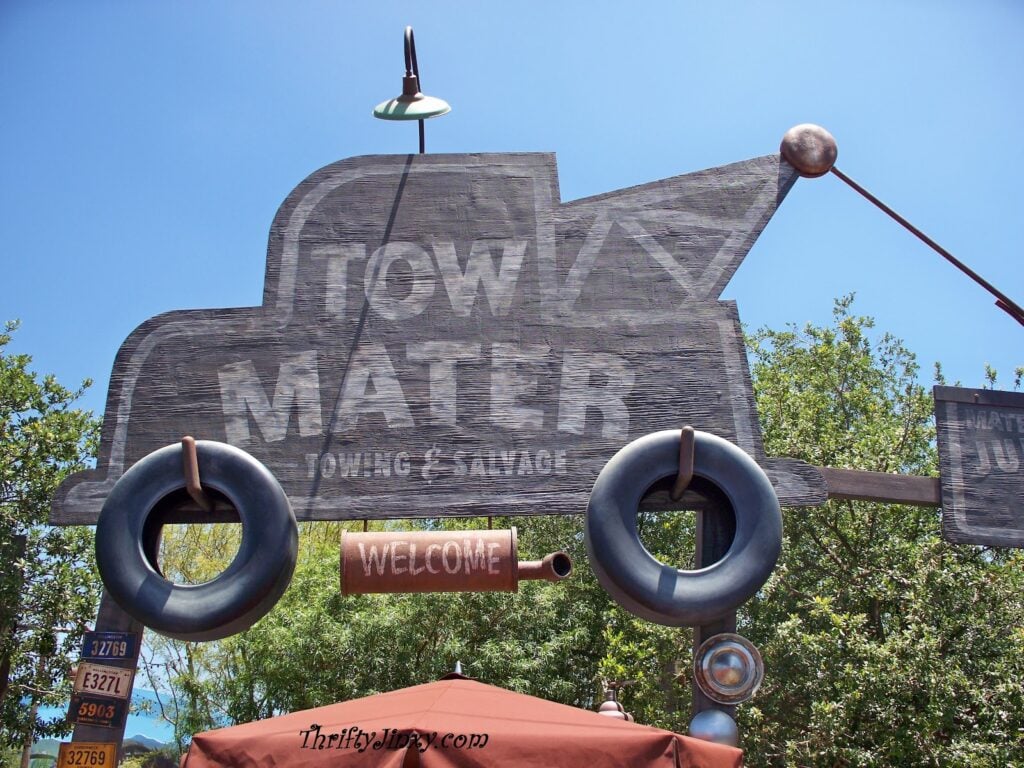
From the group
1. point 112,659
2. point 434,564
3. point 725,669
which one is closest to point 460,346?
point 434,564

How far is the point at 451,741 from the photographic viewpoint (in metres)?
3.57

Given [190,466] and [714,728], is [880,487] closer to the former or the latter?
[714,728]

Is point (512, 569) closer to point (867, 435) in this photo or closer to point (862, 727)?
point (862, 727)

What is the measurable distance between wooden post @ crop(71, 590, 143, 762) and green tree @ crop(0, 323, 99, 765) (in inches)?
240

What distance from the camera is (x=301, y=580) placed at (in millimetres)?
14523

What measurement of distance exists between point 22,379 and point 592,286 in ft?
28.8

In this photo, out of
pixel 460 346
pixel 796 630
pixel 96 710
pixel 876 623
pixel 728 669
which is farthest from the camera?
pixel 876 623

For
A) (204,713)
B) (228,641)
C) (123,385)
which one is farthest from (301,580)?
(123,385)

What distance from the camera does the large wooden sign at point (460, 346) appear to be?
485 centimetres

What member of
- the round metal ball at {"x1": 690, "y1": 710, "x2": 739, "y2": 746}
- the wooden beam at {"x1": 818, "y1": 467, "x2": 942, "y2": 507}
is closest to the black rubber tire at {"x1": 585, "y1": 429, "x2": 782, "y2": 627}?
the round metal ball at {"x1": 690, "y1": 710, "x2": 739, "y2": 746}

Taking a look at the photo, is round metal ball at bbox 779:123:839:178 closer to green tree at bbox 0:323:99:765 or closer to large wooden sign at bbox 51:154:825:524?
large wooden sign at bbox 51:154:825:524

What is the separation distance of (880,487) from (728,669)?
4.29ft

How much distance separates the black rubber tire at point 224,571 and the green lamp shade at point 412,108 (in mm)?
1996

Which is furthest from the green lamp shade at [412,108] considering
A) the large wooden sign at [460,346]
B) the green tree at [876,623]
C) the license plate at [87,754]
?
the green tree at [876,623]
